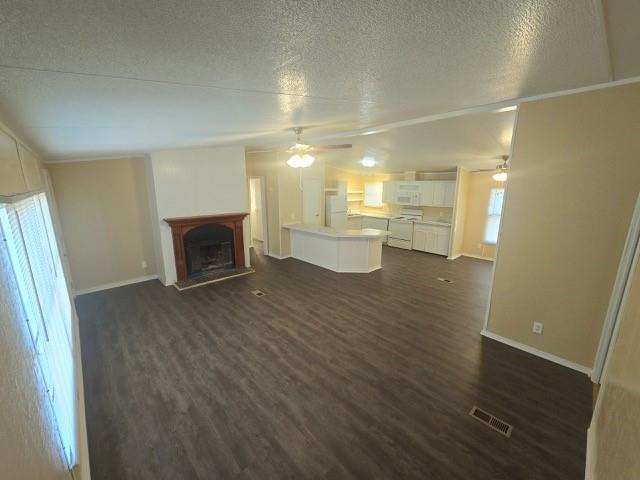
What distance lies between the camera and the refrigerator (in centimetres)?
750

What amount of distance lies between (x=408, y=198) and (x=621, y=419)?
654 cm

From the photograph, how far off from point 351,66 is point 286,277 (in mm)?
4522

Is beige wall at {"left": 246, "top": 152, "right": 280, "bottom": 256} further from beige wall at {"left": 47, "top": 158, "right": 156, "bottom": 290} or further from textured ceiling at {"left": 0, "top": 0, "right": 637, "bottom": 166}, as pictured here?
textured ceiling at {"left": 0, "top": 0, "right": 637, "bottom": 166}

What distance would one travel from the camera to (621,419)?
1.41 m

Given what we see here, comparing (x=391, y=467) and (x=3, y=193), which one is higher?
(x=3, y=193)

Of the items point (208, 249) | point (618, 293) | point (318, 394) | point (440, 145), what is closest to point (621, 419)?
point (618, 293)

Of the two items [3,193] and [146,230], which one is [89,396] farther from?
[146,230]

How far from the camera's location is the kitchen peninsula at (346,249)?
220 inches

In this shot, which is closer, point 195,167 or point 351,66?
point 351,66

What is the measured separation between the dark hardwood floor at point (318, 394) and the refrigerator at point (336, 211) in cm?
358

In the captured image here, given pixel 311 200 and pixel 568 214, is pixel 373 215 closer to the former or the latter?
pixel 311 200

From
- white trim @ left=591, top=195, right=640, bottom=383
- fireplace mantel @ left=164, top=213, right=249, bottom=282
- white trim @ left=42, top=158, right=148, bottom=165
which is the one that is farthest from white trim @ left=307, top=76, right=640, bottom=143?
white trim @ left=42, top=158, right=148, bottom=165

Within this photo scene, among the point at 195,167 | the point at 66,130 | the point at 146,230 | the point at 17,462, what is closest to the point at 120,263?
the point at 146,230

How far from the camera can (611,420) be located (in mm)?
1595
